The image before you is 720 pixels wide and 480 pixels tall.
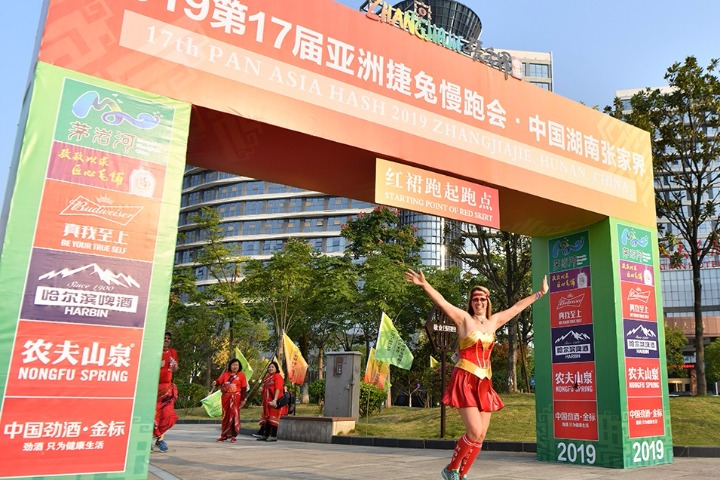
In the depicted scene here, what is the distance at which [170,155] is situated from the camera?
19.1 ft

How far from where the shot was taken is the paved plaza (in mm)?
6852

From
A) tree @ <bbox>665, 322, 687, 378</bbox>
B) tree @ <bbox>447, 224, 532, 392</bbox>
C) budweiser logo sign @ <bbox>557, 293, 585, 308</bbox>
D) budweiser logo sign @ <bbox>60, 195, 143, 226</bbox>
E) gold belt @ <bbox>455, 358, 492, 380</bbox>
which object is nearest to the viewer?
budweiser logo sign @ <bbox>60, 195, 143, 226</bbox>

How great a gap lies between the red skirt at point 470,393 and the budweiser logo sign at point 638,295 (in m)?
4.53

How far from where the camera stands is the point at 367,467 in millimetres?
7879

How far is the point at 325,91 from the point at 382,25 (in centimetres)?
154

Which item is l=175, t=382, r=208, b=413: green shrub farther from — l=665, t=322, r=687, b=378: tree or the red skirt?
l=665, t=322, r=687, b=378: tree

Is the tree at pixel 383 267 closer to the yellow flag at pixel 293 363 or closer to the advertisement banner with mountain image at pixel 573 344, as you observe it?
the yellow flag at pixel 293 363

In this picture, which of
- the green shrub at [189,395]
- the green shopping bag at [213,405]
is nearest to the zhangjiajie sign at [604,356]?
the green shopping bag at [213,405]

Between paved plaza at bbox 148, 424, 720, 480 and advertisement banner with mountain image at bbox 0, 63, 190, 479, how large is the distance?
1.59 m

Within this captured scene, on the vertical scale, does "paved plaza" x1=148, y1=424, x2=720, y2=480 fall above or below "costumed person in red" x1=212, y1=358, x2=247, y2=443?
below

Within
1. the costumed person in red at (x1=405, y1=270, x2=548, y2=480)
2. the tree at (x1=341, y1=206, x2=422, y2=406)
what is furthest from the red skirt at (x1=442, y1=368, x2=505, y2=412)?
the tree at (x1=341, y1=206, x2=422, y2=406)

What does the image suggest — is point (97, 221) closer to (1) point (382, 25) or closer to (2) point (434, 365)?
(1) point (382, 25)

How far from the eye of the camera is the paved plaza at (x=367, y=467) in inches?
270

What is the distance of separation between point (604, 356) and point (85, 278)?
288 inches
